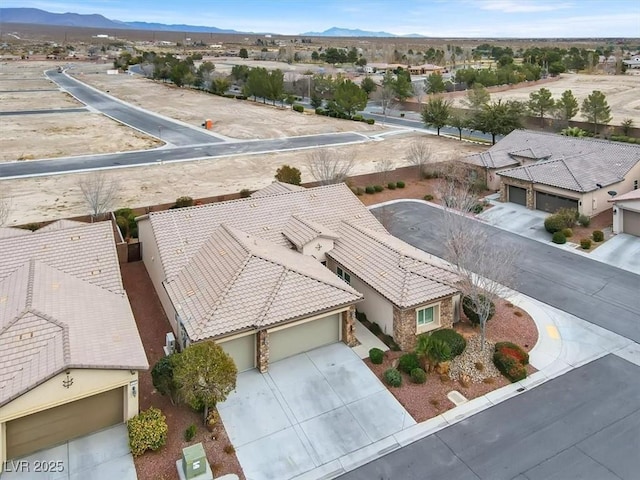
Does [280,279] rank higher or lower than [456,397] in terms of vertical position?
higher

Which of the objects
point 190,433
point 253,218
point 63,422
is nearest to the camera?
point 63,422

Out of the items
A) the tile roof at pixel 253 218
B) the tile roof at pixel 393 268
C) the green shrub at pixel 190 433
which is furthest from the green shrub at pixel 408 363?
the tile roof at pixel 253 218

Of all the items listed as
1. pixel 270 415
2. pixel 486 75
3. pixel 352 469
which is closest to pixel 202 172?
pixel 270 415

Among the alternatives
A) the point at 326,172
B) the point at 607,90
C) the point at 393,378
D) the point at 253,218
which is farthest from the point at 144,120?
the point at 607,90

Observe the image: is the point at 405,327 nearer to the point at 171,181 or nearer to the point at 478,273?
the point at 478,273

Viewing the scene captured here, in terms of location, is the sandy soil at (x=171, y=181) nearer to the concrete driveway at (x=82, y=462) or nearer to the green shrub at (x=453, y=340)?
the concrete driveway at (x=82, y=462)

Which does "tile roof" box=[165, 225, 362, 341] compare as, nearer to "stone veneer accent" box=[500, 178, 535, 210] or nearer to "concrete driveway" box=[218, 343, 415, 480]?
"concrete driveway" box=[218, 343, 415, 480]
